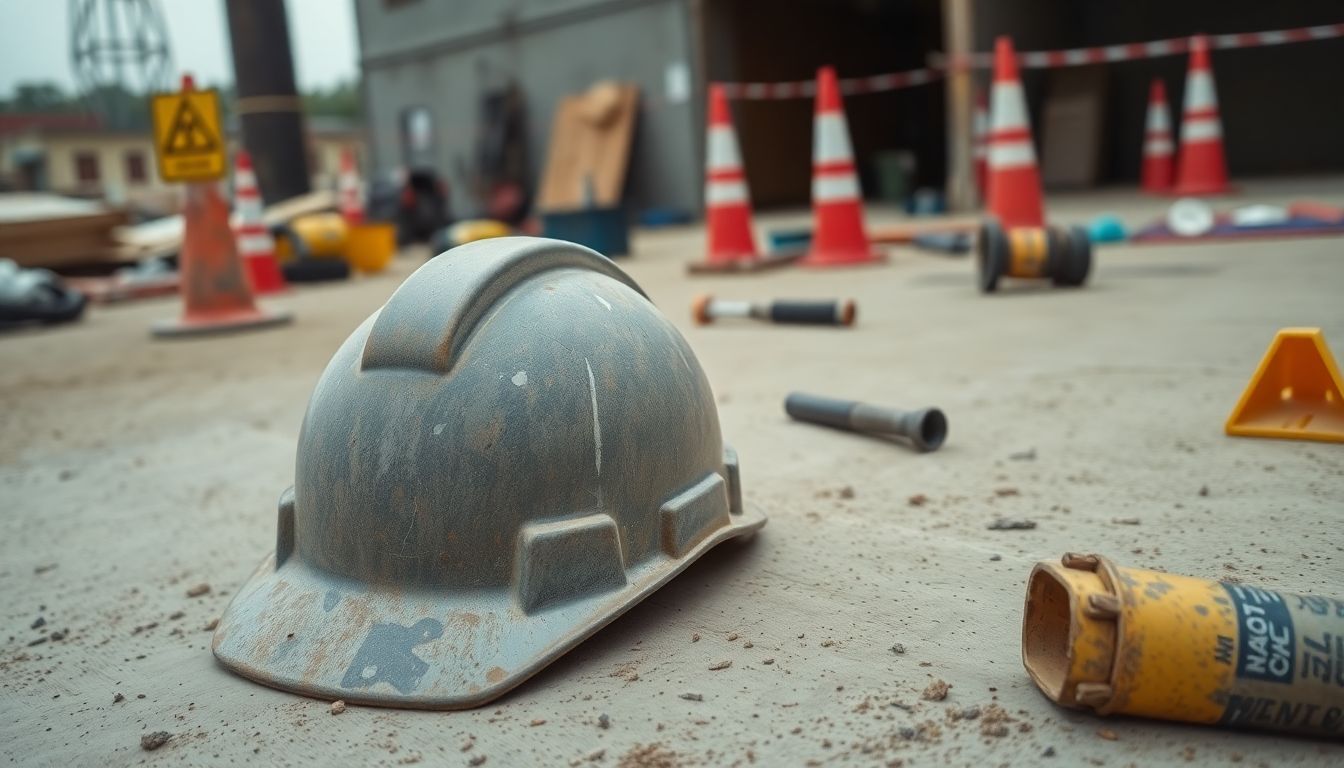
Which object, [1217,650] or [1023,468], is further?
[1023,468]

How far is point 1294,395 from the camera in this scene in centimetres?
277

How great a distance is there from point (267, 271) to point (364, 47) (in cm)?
1154

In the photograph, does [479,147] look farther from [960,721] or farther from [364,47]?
[960,721]

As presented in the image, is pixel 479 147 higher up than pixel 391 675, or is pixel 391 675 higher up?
pixel 479 147

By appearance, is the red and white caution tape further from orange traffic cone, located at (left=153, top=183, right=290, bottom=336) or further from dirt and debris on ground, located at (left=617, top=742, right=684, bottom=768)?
dirt and debris on ground, located at (left=617, top=742, right=684, bottom=768)

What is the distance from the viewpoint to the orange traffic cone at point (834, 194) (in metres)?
7.02

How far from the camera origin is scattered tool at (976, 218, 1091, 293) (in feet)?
17.4

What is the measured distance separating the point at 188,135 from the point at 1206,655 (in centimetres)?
636

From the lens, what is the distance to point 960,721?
5.01 feet

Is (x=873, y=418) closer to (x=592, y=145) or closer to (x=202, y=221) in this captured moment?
(x=202, y=221)

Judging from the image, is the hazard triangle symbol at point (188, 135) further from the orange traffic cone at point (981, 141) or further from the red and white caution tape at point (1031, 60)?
the orange traffic cone at point (981, 141)

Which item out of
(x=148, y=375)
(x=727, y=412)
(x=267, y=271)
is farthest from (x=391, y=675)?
(x=267, y=271)

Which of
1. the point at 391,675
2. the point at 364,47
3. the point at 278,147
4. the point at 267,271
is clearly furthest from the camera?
the point at 364,47

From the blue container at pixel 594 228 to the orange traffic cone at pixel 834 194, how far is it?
95.8 inches
